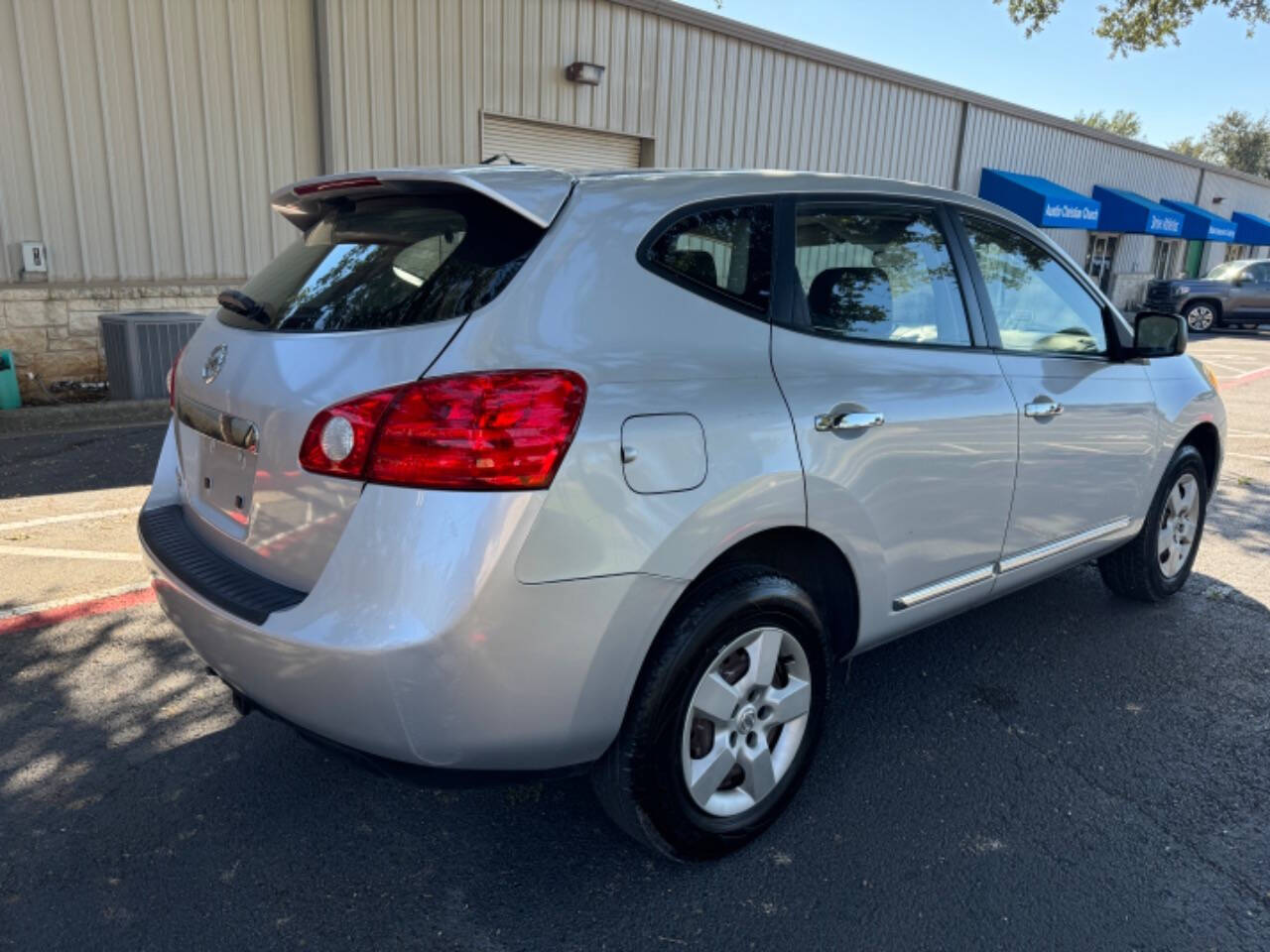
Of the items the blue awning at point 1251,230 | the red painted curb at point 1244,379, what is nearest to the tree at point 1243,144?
the blue awning at point 1251,230

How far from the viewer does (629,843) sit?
8.45ft

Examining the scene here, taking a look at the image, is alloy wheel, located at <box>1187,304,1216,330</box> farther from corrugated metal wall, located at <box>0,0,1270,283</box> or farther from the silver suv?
the silver suv

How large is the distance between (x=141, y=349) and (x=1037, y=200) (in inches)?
632

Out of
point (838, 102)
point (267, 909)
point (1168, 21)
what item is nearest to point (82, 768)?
point (267, 909)

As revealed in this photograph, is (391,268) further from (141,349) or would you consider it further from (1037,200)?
(1037,200)

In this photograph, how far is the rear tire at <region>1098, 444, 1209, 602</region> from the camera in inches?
163

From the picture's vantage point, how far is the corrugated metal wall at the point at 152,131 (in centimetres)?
772

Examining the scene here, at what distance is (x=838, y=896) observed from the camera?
2375 millimetres

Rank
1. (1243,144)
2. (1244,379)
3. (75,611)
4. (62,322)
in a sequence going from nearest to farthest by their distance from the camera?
(75,611) < (62,322) < (1244,379) < (1243,144)

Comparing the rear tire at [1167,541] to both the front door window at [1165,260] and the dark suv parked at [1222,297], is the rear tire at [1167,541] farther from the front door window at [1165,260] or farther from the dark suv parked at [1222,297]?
the front door window at [1165,260]

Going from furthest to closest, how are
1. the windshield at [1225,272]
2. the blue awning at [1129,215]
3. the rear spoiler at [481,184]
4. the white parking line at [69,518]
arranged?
1. the windshield at [1225,272]
2. the blue awning at [1129,215]
3. the white parking line at [69,518]
4. the rear spoiler at [481,184]

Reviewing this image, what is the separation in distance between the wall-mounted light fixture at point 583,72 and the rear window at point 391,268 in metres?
9.26

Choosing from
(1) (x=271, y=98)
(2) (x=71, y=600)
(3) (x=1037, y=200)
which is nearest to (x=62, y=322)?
(1) (x=271, y=98)

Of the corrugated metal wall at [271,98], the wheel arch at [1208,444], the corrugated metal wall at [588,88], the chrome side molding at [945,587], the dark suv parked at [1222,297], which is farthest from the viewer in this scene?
the dark suv parked at [1222,297]
